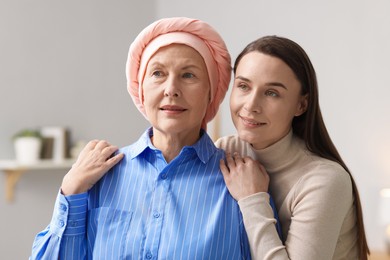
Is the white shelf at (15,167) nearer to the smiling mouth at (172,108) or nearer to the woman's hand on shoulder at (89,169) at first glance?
the woman's hand on shoulder at (89,169)

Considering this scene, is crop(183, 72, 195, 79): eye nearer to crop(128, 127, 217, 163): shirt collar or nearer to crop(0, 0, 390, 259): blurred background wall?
crop(128, 127, 217, 163): shirt collar

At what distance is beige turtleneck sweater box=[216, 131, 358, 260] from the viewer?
142 cm

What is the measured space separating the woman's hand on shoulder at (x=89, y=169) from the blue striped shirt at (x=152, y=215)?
2 cm

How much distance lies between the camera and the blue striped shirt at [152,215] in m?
1.41

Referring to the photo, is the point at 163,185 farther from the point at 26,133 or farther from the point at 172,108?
the point at 26,133

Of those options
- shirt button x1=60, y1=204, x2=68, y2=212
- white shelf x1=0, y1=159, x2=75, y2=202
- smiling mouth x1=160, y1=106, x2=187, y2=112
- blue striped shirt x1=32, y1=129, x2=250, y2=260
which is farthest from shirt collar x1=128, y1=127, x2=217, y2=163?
white shelf x1=0, y1=159, x2=75, y2=202

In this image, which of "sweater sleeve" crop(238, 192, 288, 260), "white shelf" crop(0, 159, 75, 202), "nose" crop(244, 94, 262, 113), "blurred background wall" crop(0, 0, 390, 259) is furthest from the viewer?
"white shelf" crop(0, 159, 75, 202)

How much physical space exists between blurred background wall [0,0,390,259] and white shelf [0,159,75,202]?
0.15 feet

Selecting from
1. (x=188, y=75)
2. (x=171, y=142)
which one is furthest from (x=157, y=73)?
(x=171, y=142)

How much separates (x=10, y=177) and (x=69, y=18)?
1.17 metres

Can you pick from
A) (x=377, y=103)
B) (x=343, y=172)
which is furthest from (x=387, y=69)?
(x=343, y=172)

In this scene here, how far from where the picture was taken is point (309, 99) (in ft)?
5.18

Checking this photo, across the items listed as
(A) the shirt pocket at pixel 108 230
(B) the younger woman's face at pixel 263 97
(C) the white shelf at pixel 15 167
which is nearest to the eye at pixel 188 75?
(B) the younger woman's face at pixel 263 97

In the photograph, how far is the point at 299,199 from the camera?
149 cm
